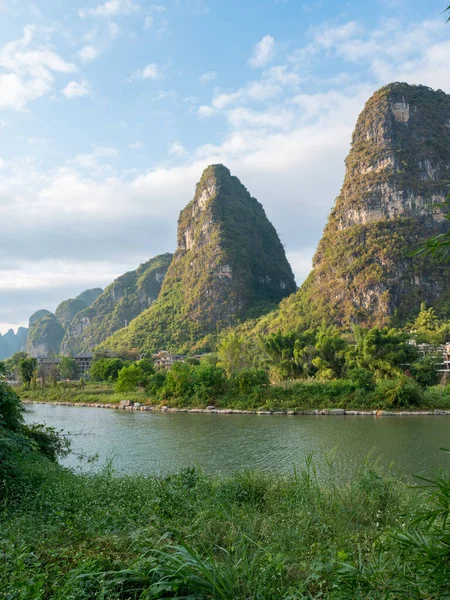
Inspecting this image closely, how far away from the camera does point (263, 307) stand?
71.6 m

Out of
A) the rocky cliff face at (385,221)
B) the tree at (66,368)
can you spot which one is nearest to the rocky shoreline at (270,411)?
the tree at (66,368)

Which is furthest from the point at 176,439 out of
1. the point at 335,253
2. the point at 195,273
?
the point at 195,273

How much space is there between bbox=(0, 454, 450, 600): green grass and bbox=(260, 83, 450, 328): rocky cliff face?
150 feet

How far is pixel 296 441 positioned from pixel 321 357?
1469cm

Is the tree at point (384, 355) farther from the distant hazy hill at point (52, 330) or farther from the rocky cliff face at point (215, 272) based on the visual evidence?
the distant hazy hill at point (52, 330)

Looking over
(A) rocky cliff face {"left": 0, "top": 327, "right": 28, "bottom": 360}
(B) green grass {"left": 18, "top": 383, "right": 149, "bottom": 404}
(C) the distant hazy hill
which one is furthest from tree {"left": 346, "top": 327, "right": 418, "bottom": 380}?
(A) rocky cliff face {"left": 0, "top": 327, "right": 28, "bottom": 360}

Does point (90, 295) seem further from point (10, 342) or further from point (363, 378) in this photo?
point (363, 378)

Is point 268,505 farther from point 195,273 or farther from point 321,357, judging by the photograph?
point 195,273

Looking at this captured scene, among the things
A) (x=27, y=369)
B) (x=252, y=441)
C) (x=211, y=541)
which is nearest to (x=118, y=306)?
(x=27, y=369)

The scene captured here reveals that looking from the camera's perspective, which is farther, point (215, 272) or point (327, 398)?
point (215, 272)

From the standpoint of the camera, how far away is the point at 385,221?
5456 cm

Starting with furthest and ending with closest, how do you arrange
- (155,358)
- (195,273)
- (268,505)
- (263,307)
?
(195,273) < (263,307) < (155,358) < (268,505)

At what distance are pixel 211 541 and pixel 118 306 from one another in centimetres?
11228

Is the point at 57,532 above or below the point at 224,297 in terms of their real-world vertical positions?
below
